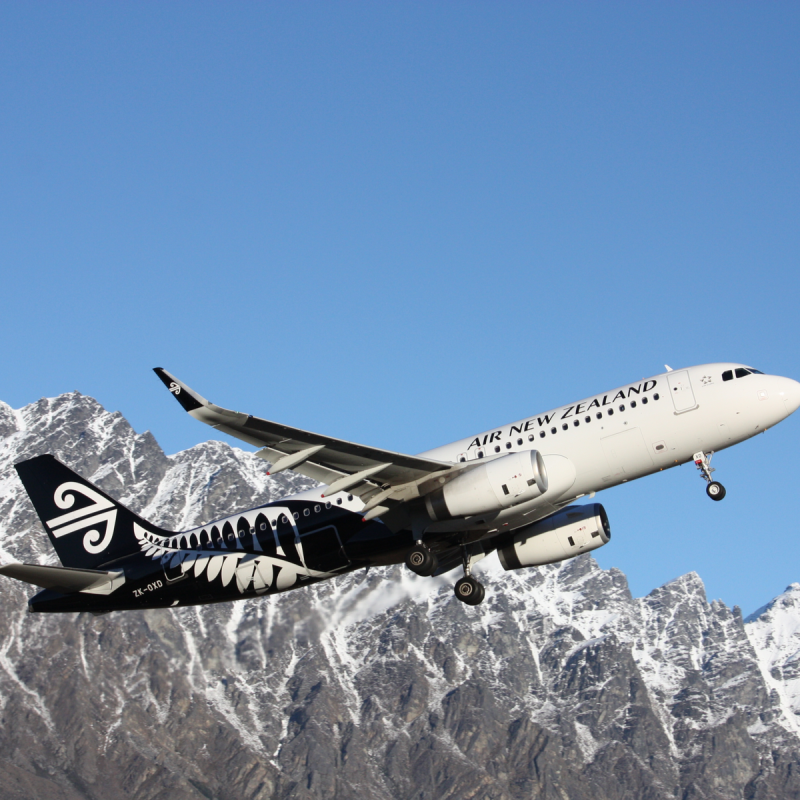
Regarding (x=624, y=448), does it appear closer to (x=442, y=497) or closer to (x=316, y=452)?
(x=442, y=497)

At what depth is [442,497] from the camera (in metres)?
43.5

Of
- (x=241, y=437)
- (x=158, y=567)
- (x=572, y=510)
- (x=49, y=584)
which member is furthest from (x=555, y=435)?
(x=49, y=584)

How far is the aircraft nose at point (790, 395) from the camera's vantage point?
44.3 metres

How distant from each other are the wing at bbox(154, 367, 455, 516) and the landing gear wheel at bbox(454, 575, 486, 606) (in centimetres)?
624

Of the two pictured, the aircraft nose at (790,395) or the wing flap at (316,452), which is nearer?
the wing flap at (316,452)

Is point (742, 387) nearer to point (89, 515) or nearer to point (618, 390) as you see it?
point (618, 390)

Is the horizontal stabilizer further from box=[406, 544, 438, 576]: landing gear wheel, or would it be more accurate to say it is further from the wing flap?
A: box=[406, 544, 438, 576]: landing gear wheel

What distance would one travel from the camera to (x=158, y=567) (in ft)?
160

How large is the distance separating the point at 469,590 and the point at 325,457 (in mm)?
10187

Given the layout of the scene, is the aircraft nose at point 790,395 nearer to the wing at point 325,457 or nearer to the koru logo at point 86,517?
the wing at point 325,457

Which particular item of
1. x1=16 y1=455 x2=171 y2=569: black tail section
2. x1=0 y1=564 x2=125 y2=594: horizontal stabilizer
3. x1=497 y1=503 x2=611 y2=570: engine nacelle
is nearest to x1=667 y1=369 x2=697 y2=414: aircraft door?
x1=497 y1=503 x2=611 y2=570: engine nacelle

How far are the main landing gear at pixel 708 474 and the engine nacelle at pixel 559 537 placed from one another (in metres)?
5.85

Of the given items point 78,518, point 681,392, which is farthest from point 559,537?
point 78,518

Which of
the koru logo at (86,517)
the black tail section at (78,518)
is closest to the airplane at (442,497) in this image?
the black tail section at (78,518)
